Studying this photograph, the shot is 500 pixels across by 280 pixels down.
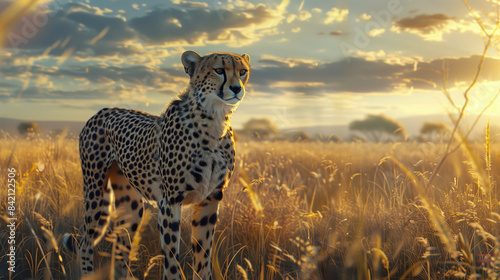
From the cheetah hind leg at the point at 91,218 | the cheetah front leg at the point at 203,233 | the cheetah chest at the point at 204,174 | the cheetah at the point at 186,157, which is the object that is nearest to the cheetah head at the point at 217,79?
the cheetah at the point at 186,157

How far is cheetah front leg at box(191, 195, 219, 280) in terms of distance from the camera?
286 centimetres

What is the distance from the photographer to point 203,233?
2.88m

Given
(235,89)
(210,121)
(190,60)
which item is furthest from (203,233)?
(190,60)

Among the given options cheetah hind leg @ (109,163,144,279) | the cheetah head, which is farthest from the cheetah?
cheetah hind leg @ (109,163,144,279)

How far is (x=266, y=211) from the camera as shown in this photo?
12.2 feet

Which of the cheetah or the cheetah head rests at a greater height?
the cheetah head

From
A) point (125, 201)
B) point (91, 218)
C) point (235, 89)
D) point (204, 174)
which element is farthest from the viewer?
point (125, 201)

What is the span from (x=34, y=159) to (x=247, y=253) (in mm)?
4816

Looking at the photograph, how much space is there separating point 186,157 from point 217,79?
0.51m

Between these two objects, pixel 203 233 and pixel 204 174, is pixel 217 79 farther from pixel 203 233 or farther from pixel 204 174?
pixel 203 233

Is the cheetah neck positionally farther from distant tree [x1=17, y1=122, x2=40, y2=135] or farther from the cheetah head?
distant tree [x1=17, y1=122, x2=40, y2=135]

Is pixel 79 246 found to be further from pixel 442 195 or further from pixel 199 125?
pixel 442 195

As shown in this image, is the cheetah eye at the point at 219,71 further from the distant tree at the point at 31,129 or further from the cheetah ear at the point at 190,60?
the distant tree at the point at 31,129

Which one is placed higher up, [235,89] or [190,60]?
[190,60]
